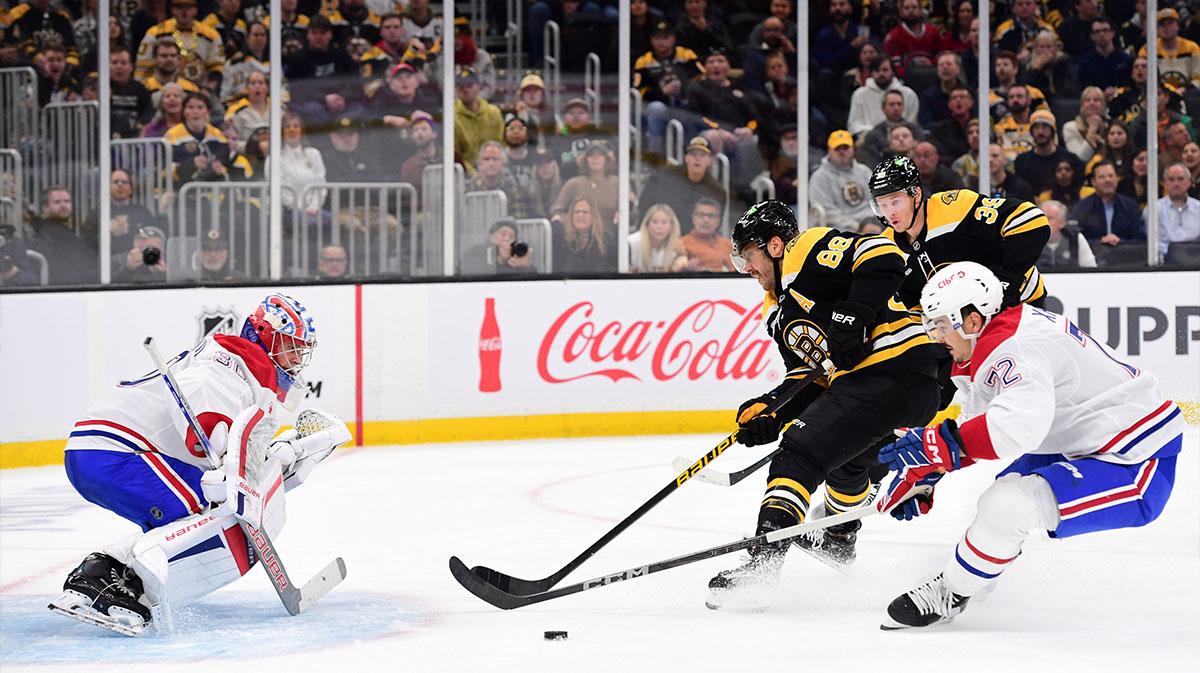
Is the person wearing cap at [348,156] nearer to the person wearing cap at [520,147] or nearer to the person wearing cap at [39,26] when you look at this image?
the person wearing cap at [520,147]

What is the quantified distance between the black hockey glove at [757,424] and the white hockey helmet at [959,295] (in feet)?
2.08

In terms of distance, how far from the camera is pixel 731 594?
3381 millimetres

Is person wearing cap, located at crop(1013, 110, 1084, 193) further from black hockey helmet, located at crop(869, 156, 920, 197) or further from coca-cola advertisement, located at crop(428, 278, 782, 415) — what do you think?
black hockey helmet, located at crop(869, 156, 920, 197)

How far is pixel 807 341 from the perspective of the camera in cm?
356

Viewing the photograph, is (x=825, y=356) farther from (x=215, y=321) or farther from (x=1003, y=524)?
(x=215, y=321)

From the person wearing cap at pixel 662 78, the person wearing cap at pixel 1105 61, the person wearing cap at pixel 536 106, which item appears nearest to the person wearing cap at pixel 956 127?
the person wearing cap at pixel 1105 61

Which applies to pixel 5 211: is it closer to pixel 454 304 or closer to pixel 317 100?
pixel 317 100

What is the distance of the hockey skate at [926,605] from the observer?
3.05 m

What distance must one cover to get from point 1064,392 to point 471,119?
504 cm

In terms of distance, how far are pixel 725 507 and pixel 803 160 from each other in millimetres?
3273

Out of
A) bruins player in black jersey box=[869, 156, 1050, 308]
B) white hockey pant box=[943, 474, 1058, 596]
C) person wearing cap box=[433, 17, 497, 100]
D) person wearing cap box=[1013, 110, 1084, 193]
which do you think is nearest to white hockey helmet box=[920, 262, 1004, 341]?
white hockey pant box=[943, 474, 1058, 596]

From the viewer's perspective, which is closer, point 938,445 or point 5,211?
point 938,445

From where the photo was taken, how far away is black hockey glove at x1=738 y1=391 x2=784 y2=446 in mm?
3463

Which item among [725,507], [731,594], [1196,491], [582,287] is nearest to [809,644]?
[731,594]
